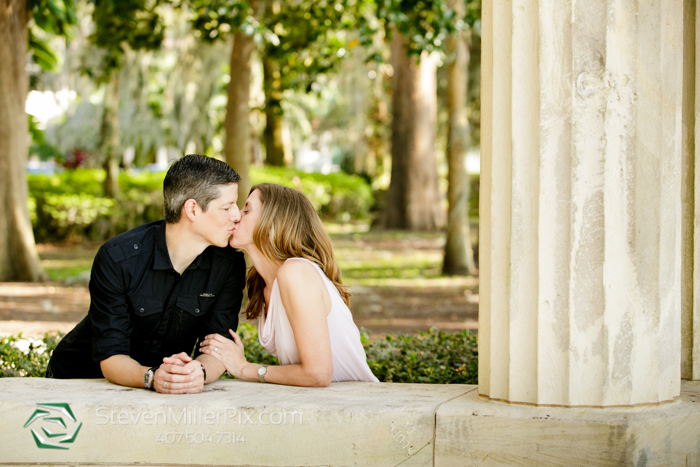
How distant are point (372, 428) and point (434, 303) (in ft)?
22.8

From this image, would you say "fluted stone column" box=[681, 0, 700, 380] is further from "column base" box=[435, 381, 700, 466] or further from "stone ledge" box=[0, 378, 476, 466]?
"stone ledge" box=[0, 378, 476, 466]

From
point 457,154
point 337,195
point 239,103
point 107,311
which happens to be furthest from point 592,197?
point 337,195

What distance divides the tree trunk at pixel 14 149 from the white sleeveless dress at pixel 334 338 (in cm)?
749

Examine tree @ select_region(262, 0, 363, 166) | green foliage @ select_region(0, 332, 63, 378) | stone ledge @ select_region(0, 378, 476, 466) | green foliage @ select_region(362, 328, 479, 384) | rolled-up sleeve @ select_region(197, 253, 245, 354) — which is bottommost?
green foliage @ select_region(362, 328, 479, 384)

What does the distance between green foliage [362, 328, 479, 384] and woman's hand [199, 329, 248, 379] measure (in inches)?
41.7

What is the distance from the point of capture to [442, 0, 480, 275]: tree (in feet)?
33.3

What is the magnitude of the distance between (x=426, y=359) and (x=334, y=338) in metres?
1.11

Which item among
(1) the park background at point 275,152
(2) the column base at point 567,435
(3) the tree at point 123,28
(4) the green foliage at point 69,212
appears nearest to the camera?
(2) the column base at point 567,435

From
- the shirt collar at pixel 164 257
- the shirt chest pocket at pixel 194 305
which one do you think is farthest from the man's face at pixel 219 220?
the shirt chest pocket at pixel 194 305

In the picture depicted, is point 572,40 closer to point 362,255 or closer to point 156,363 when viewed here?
point 156,363

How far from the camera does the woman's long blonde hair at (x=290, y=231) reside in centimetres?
316

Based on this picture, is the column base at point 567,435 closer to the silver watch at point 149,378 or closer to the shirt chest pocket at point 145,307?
the silver watch at point 149,378

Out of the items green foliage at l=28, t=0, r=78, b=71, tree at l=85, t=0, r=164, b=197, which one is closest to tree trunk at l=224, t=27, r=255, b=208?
tree at l=85, t=0, r=164, b=197

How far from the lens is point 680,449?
7.97 feet
